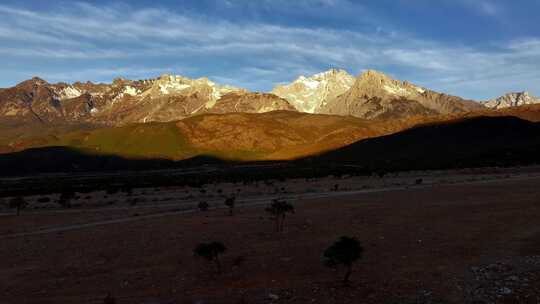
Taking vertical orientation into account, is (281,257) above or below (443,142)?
below

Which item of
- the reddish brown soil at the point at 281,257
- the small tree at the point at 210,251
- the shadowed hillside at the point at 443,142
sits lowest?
the reddish brown soil at the point at 281,257

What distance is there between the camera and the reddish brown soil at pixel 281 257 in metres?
17.2

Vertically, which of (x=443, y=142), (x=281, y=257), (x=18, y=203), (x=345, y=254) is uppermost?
(x=443, y=142)

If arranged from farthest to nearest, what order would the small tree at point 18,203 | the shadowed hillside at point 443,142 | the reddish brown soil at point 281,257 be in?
the shadowed hillside at point 443,142 < the small tree at point 18,203 < the reddish brown soil at point 281,257

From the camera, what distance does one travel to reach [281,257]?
22.7m

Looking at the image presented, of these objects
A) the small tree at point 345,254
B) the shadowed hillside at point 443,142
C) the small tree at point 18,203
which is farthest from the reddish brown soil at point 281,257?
the shadowed hillside at point 443,142

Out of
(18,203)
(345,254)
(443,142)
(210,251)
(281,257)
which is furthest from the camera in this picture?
(443,142)

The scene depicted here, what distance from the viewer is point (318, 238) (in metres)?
27.0

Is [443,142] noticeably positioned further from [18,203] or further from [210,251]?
[210,251]

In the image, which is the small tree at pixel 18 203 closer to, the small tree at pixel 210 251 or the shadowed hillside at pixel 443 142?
the small tree at pixel 210 251

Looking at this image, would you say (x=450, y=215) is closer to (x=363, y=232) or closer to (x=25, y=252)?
(x=363, y=232)

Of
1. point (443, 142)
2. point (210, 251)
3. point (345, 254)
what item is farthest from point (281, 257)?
point (443, 142)

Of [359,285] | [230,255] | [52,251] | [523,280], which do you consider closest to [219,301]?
[359,285]

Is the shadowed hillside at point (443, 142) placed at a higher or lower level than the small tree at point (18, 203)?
higher
